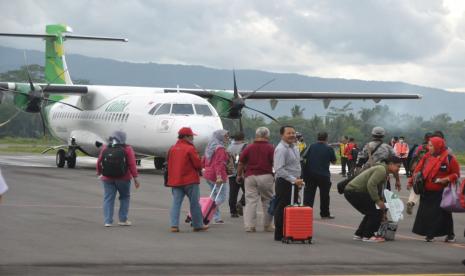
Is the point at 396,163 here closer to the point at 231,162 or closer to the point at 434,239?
the point at 434,239

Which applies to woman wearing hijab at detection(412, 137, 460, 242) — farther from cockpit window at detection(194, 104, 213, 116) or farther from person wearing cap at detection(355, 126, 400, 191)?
cockpit window at detection(194, 104, 213, 116)

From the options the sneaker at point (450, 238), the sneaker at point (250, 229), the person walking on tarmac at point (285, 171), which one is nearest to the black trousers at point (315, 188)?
the sneaker at point (250, 229)

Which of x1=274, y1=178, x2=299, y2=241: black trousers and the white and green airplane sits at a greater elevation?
the white and green airplane

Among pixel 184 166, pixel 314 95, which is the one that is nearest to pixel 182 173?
pixel 184 166

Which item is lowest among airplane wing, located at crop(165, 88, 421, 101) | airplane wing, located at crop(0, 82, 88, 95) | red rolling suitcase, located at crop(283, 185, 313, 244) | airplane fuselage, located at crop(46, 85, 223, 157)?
red rolling suitcase, located at crop(283, 185, 313, 244)

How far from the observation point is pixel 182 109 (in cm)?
2852

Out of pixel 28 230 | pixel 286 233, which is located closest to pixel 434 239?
pixel 286 233

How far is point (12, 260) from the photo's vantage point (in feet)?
33.7

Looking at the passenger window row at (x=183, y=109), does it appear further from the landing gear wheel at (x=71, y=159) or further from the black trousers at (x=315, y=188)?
the black trousers at (x=315, y=188)

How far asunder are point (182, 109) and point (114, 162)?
14114mm

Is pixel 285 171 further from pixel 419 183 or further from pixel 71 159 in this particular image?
pixel 71 159

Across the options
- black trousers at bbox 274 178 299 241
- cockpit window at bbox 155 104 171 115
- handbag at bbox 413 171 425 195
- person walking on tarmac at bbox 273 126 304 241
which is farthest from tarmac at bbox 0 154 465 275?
cockpit window at bbox 155 104 171 115

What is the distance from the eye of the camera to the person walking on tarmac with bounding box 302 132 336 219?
1678 centimetres

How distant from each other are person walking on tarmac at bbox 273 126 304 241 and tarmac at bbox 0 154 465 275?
54cm
